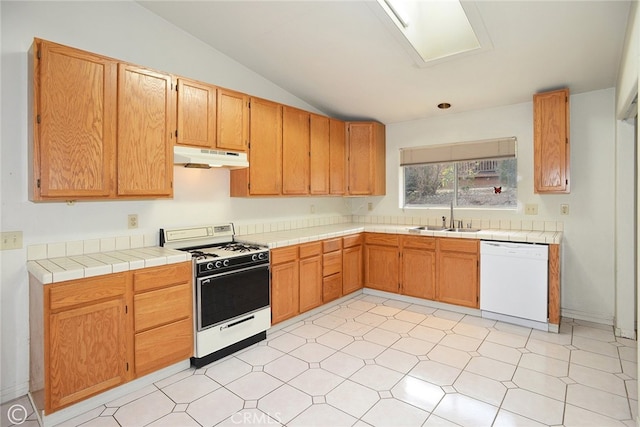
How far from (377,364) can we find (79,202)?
2566 millimetres

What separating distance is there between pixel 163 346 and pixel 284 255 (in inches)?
51.9

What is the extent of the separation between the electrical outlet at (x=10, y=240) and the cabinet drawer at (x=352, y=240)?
116 inches

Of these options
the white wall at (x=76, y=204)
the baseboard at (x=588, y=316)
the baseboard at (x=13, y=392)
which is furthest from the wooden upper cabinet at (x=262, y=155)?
the baseboard at (x=588, y=316)

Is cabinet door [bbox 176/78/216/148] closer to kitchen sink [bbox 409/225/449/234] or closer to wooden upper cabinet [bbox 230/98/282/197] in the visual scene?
wooden upper cabinet [bbox 230/98/282/197]

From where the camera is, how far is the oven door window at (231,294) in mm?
2691

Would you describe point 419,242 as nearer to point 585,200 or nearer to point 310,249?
point 310,249

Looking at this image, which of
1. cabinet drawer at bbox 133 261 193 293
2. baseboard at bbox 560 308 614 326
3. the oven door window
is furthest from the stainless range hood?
baseboard at bbox 560 308 614 326

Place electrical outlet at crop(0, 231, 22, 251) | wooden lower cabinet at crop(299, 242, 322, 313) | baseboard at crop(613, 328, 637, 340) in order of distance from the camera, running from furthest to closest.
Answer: wooden lower cabinet at crop(299, 242, 322, 313) < baseboard at crop(613, 328, 637, 340) < electrical outlet at crop(0, 231, 22, 251)

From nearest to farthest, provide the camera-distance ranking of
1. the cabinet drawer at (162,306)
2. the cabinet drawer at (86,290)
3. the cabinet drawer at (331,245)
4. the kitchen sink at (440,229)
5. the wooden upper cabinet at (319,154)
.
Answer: the cabinet drawer at (86,290) < the cabinet drawer at (162,306) < the cabinet drawer at (331,245) < the kitchen sink at (440,229) < the wooden upper cabinet at (319,154)

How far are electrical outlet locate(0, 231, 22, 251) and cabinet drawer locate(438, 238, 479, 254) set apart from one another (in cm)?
369

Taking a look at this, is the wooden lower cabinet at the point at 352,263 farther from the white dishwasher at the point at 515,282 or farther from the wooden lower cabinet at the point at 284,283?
the white dishwasher at the point at 515,282

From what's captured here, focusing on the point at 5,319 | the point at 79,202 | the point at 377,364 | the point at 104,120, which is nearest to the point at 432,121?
the point at 377,364

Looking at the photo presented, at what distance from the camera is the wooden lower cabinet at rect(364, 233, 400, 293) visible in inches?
168

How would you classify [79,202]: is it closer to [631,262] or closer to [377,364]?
[377,364]
